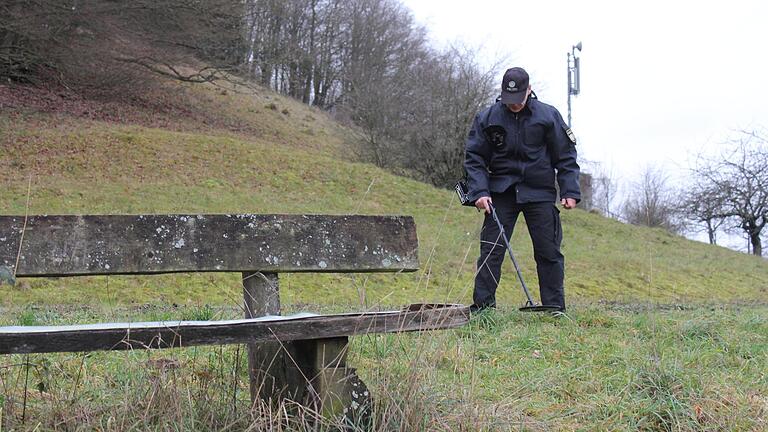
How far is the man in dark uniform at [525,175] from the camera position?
19.1ft

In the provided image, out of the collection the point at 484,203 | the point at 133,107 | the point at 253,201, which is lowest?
the point at 484,203

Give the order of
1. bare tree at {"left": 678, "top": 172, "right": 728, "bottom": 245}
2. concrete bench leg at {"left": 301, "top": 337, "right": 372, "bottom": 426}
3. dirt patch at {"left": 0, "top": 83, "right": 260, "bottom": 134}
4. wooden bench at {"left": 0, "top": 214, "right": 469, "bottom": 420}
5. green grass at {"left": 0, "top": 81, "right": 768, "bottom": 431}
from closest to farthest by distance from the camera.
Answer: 1. wooden bench at {"left": 0, "top": 214, "right": 469, "bottom": 420}
2. concrete bench leg at {"left": 301, "top": 337, "right": 372, "bottom": 426}
3. green grass at {"left": 0, "top": 81, "right": 768, "bottom": 431}
4. dirt patch at {"left": 0, "top": 83, "right": 260, "bottom": 134}
5. bare tree at {"left": 678, "top": 172, "right": 728, "bottom": 245}

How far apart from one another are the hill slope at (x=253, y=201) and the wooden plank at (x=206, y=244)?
24.1 feet

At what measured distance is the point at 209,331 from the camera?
2.35 meters

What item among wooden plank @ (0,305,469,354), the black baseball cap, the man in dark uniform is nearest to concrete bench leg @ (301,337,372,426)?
wooden plank @ (0,305,469,354)

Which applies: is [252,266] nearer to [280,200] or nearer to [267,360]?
[267,360]

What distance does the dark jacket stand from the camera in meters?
5.86

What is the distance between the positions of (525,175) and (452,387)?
303 cm

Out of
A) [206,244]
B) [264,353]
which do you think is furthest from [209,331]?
[206,244]

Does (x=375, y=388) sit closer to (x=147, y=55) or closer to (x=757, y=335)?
(x=757, y=335)

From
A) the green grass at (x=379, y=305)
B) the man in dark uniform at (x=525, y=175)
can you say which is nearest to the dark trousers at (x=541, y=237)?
the man in dark uniform at (x=525, y=175)

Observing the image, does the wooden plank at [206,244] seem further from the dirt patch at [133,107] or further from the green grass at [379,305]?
the dirt patch at [133,107]

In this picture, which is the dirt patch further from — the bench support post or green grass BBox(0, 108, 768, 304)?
the bench support post

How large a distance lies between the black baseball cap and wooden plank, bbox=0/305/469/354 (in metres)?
3.32
